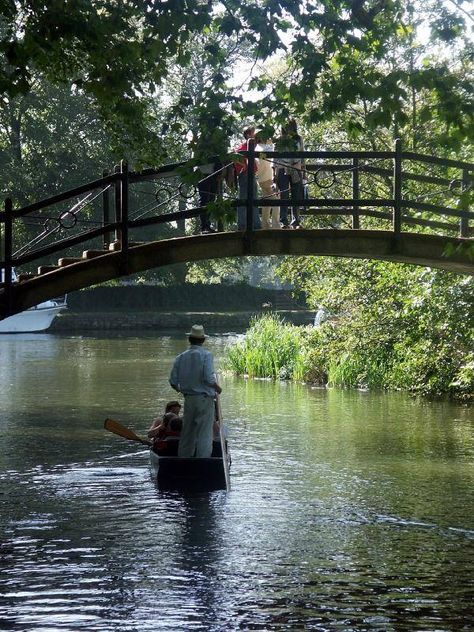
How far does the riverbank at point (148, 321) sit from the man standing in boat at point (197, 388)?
137 feet

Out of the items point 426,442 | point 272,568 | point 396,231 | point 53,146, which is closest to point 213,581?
point 272,568

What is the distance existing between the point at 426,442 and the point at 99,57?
9526 mm

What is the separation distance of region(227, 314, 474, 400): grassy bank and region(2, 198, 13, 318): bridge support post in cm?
1119

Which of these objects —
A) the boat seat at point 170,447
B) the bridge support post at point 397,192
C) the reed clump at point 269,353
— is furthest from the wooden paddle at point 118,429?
the reed clump at point 269,353

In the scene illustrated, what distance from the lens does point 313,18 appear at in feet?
41.5

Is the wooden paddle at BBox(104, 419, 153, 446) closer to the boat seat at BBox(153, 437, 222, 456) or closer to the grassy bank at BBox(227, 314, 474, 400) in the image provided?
the boat seat at BBox(153, 437, 222, 456)

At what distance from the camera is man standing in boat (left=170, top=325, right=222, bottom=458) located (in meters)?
15.5

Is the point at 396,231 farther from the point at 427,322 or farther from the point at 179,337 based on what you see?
the point at 179,337

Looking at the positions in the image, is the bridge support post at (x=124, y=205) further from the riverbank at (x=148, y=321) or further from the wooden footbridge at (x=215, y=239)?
the riverbank at (x=148, y=321)

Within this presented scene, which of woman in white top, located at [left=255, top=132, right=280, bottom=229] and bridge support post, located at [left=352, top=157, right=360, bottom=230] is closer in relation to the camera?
bridge support post, located at [left=352, top=157, right=360, bottom=230]

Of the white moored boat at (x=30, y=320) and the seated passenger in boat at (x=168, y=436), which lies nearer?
the seated passenger in boat at (x=168, y=436)

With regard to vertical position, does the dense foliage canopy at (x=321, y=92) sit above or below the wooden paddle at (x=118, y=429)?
above

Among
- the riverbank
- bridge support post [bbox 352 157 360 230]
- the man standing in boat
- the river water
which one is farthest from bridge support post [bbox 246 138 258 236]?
the riverbank

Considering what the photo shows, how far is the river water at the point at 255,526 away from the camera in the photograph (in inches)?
413
